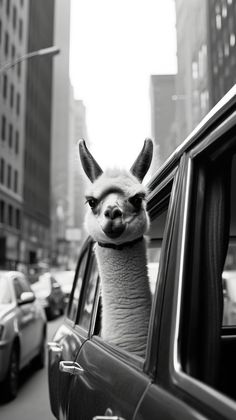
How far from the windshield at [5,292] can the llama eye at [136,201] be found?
5.30 metres

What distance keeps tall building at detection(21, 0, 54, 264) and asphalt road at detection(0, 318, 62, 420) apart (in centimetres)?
5444

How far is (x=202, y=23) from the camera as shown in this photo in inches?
1802

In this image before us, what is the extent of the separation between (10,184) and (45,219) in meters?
23.2

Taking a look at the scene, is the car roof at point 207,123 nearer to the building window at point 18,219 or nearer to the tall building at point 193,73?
the tall building at point 193,73

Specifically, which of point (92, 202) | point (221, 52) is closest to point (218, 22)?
point (221, 52)

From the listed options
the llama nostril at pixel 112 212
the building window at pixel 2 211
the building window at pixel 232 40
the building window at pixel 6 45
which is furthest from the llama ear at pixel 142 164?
the building window at pixel 6 45

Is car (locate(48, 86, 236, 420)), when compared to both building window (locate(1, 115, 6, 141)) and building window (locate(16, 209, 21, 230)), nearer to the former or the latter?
building window (locate(1, 115, 6, 141))

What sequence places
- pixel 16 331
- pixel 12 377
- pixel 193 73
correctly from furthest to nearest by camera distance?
pixel 193 73
pixel 16 331
pixel 12 377

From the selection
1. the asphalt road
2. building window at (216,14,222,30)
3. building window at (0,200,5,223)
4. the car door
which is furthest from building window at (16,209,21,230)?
the car door

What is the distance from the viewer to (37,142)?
76.4 m

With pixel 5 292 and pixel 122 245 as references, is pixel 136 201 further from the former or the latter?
pixel 5 292

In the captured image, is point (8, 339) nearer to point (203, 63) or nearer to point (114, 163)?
point (114, 163)

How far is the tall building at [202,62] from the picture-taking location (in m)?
41.8

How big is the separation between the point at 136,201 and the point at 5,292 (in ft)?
18.2
